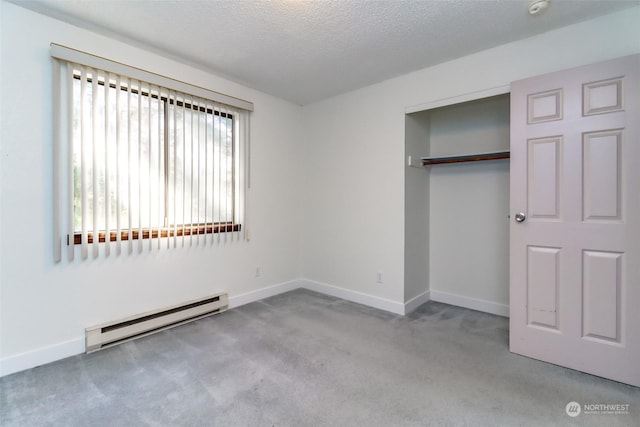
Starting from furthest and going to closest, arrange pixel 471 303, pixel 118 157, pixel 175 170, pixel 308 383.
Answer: pixel 471 303
pixel 175 170
pixel 118 157
pixel 308 383

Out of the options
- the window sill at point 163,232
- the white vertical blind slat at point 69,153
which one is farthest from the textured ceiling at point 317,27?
the window sill at point 163,232

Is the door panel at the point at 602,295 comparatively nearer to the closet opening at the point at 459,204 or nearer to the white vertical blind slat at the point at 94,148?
the closet opening at the point at 459,204

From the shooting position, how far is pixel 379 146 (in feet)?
10.9

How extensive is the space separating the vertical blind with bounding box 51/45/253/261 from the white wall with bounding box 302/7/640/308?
45.7 inches

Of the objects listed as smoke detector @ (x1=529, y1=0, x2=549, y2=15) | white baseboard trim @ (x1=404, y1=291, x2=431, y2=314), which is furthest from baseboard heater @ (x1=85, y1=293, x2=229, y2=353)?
smoke detector @ (x1=529, y1=0, x2=549, y2=15)

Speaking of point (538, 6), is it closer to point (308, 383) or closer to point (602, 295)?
point (602, 295)

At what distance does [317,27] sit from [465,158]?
198 cm

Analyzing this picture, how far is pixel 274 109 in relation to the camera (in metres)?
3.77

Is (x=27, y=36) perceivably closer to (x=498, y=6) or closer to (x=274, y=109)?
(x=274, y=109)

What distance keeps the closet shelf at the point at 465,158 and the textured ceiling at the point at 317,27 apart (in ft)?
3.22

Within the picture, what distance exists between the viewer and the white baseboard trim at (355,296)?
3178 mm

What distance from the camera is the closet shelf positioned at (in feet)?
9.28

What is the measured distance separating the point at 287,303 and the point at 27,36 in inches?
127

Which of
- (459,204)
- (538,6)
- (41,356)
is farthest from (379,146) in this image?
(41,356)
